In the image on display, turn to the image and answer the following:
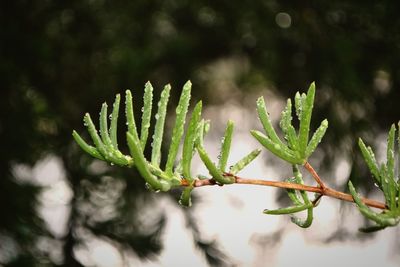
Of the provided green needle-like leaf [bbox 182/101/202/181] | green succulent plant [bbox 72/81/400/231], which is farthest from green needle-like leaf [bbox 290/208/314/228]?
green needle-like leaf [bbox 182/101/202/181]

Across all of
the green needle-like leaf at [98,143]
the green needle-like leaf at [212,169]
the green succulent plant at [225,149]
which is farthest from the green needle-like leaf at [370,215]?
the green needle-like leaf at [98,143]

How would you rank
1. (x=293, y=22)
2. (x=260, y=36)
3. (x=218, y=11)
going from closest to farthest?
(x=293, y=22) < (x=260, y=36) < (x=218, y=11)

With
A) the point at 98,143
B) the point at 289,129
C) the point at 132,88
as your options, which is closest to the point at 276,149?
the point at 289,129

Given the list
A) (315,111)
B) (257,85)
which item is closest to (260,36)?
(315,111)

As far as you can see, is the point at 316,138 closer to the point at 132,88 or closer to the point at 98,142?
the point at 98,142

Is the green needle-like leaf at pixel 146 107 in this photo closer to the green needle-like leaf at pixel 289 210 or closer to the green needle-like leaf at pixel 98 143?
the green needle-like leaf at pixel 98 143

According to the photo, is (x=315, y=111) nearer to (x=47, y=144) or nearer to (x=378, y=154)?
(x=378, y=154)
